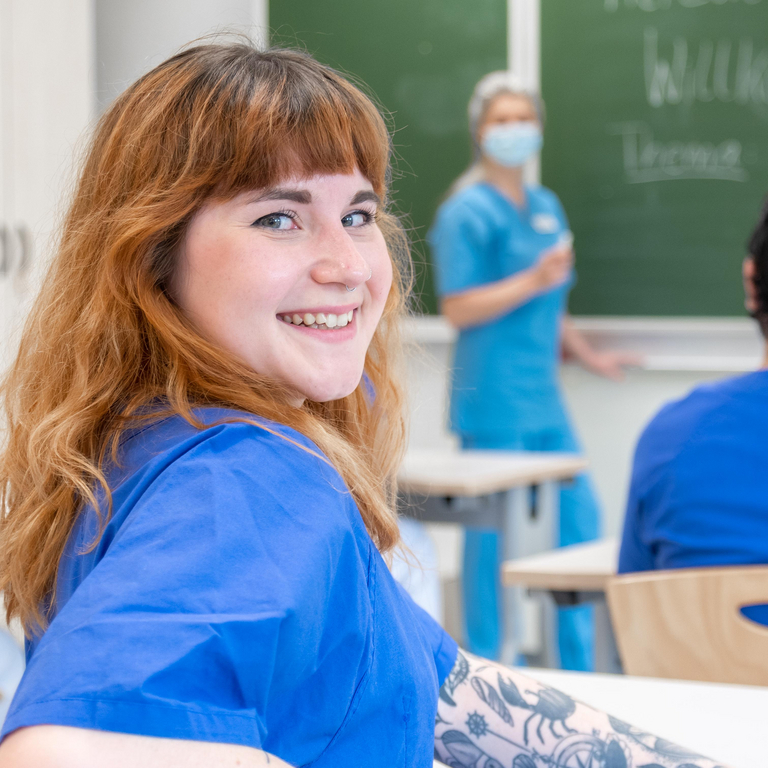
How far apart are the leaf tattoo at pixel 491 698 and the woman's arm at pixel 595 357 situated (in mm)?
2561

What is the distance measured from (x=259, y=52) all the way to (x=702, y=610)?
90cm

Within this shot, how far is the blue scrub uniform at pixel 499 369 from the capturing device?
3.09m

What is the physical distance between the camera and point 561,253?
3021 millimetres

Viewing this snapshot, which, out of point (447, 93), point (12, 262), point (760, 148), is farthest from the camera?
point (447, 93)

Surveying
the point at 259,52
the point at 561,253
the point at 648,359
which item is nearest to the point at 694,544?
the point at 259,52

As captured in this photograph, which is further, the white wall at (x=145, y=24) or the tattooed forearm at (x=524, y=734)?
the white wall at (x=145, y=24)

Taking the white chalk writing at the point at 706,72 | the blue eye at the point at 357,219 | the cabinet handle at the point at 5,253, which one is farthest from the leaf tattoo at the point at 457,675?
the white chalk writing at the point at 706,72

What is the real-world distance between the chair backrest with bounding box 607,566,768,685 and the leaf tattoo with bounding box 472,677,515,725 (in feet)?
1.29

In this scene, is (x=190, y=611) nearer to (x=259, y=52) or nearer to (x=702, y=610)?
(x=259, y=52)

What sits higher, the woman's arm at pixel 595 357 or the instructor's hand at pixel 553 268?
the instructor's hand at pixel 553 268

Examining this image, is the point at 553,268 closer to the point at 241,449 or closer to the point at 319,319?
the point at 319,319

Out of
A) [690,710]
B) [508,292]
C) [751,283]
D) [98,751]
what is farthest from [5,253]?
[98,751]

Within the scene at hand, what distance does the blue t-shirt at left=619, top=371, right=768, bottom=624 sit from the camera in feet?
4.84

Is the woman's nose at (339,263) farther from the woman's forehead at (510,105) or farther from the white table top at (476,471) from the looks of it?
the woman's forehead at (510,105)
